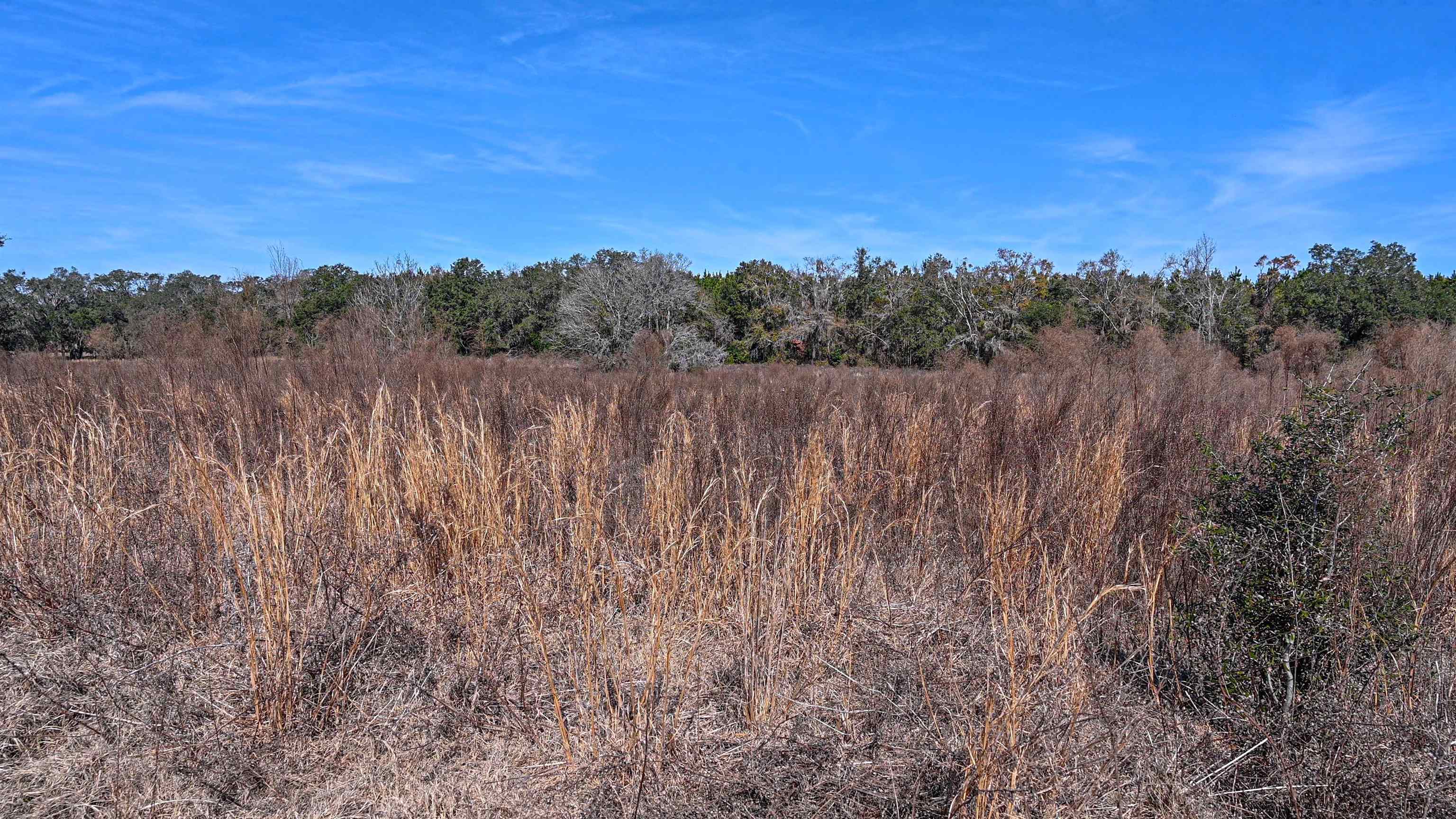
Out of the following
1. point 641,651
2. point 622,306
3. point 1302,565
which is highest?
point 622,306

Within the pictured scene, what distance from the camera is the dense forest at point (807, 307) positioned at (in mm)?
19672

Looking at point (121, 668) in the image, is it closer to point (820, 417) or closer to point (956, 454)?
point (956, 454)

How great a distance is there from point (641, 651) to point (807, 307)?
69.7 feet

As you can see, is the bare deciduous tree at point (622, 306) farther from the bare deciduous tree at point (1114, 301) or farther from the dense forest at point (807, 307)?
the bare deciduous tree at point (1114, 301)

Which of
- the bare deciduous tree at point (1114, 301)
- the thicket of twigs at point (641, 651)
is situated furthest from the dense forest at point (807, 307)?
the thicket of twigs at point (641, 651)

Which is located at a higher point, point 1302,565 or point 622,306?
point 622,306

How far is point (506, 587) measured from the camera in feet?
11.1

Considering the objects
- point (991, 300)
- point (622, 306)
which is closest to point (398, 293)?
point (622, 306)

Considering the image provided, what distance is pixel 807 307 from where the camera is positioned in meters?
23.8

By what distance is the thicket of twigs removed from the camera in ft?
7.79

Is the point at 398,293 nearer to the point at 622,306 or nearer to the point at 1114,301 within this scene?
the point at 622,306

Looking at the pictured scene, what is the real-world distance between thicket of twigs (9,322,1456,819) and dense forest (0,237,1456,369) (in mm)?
12546

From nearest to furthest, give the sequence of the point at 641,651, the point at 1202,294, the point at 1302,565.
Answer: the point at 1302,565
the point at 641,651
the point at 1202,294

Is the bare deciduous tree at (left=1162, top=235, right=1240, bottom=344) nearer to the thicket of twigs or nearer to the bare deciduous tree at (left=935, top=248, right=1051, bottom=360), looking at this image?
the bare deciduous tree at (left=935, top=248, right=1051, bottom=360)
